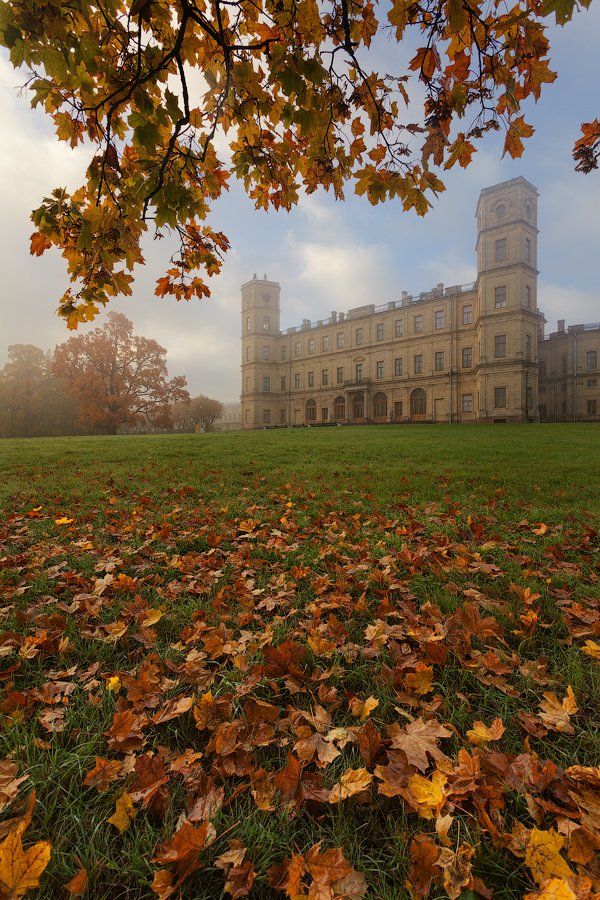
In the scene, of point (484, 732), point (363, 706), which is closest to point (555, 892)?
point (484, 732)

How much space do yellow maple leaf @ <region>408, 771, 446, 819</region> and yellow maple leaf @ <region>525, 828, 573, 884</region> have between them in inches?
9.9

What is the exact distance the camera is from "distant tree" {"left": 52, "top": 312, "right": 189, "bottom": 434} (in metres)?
36.9

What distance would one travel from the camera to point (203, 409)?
67750mm

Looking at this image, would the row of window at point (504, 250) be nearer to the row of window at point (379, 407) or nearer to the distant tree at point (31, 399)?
the row of window at point (379, 407)

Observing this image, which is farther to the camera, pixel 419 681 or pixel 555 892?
pixel 419 681

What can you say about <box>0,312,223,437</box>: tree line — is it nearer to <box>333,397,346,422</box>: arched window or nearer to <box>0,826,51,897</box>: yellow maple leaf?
<box>333,397,346,422</box>: arched window

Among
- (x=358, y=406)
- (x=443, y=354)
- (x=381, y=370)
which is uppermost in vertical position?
(x=443, y=354)

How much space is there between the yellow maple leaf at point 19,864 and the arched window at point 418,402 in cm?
4822

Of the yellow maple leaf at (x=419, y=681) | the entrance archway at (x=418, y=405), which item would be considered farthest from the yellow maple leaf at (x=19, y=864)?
the entrance archway at (x=418, y=405)

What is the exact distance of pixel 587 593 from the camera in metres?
2.69

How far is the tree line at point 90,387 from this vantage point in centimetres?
3728

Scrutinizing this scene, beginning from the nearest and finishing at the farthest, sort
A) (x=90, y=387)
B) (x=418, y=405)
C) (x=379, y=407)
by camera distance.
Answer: (x=90, y=387) < (x=418, y=405) < (x=379, y=407)

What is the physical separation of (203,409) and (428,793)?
68.9 m

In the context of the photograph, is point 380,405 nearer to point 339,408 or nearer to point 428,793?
point 339,408
